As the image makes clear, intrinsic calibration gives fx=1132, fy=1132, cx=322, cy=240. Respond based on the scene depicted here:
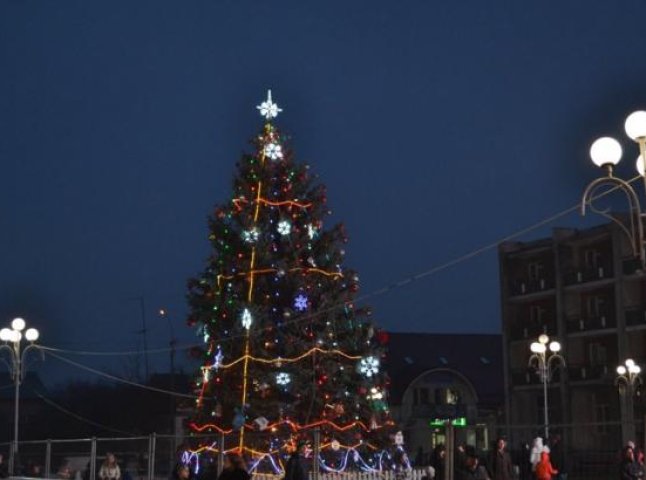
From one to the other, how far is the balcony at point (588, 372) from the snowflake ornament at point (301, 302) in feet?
125

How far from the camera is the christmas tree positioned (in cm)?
2856

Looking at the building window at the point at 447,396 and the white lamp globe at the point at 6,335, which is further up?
the building window at the point at 447,396

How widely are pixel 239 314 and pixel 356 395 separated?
367cm

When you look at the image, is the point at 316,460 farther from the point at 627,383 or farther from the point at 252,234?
the point at 627,383

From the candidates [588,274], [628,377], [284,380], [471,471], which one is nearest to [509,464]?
[471,471]

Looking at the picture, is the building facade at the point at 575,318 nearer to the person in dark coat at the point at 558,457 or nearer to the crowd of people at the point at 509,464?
the person in dark coat at the point at 558,457

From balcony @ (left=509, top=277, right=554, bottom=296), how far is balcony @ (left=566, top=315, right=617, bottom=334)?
2653 mm

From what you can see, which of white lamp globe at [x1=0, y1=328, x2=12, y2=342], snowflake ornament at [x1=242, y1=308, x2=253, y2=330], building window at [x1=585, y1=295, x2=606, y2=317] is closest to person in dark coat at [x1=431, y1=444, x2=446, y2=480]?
snowflake ornament at [x1=242, y1=308, x2=253, y2=330]

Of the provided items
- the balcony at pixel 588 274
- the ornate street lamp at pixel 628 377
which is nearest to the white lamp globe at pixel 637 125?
the ornate street lamp at pixel 628 377

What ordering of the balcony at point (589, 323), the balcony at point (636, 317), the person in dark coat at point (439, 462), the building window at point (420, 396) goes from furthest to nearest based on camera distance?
the building window at point (420, 396) → the balcony at point (589, 323) → the balcony at point (636, 317) → the person in dark coat at point (439, 462)

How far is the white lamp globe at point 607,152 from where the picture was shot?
15805 millimetres

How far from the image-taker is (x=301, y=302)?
2914cm

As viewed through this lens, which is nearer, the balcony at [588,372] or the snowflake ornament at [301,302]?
the snowflake ornament at [301,302]

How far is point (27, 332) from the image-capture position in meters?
33.2
